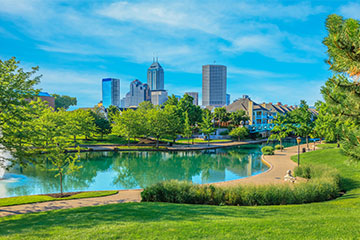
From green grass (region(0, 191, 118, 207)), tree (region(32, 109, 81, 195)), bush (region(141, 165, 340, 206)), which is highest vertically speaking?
tree (region(32, 109, 81, 195))

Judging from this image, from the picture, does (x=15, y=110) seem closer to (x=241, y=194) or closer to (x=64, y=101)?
(x=241, y=194)

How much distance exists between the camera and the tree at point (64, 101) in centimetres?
11020

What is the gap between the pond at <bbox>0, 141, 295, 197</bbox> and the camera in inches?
818

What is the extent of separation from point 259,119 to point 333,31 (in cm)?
7593

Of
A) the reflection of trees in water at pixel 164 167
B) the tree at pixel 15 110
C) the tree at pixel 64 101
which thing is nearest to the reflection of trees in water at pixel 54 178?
the reflection of trees in water at pixel 164 167

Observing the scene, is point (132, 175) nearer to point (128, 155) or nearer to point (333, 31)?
point (128, 155)

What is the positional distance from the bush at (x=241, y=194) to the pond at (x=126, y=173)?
307 inches

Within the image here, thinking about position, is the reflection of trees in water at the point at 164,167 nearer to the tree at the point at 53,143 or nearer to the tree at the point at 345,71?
the tree at the point at 53,143

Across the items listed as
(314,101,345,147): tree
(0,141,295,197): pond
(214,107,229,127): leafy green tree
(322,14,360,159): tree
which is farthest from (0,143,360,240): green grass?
(214,107,229,127): leafy green tree

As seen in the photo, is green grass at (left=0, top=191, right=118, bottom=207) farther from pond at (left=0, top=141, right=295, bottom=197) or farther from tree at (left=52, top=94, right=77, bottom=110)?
tree at (left=52, top=94, right=77, bottom=110)

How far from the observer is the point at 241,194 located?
12867mm

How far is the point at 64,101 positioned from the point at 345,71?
125m

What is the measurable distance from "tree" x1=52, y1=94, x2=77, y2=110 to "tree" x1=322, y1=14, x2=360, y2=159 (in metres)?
115

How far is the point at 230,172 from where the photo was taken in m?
27.0
